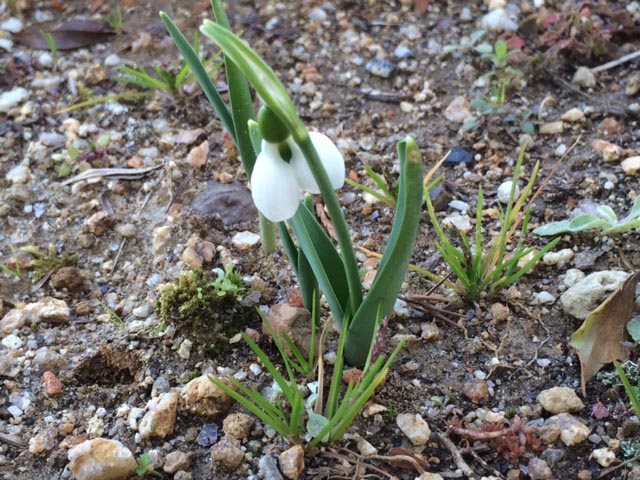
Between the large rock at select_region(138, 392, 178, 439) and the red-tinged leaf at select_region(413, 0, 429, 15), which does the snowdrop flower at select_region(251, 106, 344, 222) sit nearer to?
the large rock at select_region(138, 392, 178, 439)

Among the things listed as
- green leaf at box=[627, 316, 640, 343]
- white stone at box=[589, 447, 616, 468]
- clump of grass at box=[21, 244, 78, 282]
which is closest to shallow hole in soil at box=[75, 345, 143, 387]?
clump of grass at box=[21, 244, 78, 282]

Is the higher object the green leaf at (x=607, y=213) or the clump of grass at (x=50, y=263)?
the green leaf at (x=607, y=213)

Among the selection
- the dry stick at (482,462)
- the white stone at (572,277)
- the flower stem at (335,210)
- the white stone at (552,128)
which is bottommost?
the dry stick at (482,462)

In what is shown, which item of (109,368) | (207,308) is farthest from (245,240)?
(109,368)

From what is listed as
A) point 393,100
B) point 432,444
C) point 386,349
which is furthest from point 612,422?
point 393,100

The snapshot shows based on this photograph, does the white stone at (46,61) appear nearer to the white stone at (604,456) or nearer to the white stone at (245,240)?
the white stone at (245,240)

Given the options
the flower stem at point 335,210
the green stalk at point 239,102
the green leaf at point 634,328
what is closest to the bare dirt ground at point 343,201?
the green leaf at point 634,328

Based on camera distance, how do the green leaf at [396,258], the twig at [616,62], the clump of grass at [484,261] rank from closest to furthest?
the green leaf at [396,258], the clump of grass at [484,261], the twig at [616,62]
